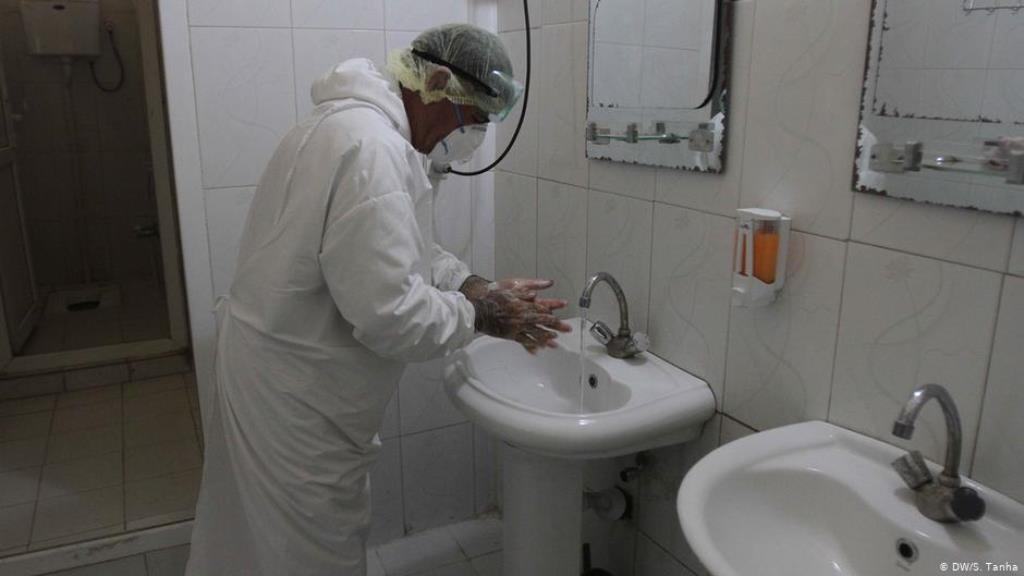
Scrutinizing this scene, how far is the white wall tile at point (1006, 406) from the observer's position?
96cm

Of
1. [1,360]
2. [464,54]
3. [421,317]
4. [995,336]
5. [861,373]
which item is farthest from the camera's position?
[1,360]

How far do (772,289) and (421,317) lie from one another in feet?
2.03

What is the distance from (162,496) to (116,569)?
344 millimetres

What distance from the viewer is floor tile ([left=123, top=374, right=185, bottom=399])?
3.24 metres

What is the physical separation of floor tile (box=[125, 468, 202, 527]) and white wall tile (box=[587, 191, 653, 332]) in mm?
1428

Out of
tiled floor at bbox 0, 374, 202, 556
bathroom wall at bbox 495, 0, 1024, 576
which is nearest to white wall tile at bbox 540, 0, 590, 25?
bathroom wall at bbox 495, 0, 1024, 576

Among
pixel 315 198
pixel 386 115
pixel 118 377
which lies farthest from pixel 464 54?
pixel 118 377

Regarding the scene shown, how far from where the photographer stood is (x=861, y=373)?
3.87 ft

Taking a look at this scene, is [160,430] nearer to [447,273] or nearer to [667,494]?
[447,273]

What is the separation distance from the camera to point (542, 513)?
1.64 m

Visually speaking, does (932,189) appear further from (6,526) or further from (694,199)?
(6,526)

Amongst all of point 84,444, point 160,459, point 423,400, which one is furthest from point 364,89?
point 84,444

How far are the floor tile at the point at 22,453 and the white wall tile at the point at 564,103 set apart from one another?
7.00 ft

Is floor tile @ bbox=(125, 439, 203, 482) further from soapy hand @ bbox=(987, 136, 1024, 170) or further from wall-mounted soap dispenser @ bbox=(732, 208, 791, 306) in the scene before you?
soapy hand @ bbox=(987, 136, 1024, 170)
